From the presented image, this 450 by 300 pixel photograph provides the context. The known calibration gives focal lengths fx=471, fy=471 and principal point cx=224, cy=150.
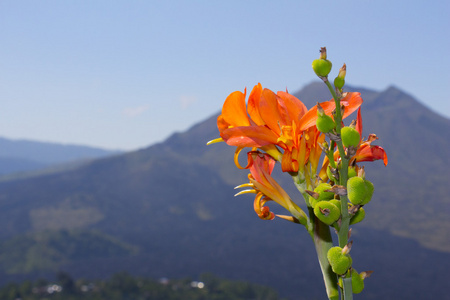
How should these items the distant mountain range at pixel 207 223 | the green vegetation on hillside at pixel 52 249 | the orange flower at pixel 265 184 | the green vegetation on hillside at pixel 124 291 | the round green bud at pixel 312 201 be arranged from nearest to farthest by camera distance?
the round green bud at pixel 312 201 → the orange flower at pixel 265 184 → the green vegetation on hillside at pixel 124 291 → the green vegetation on hillside at pixel 52 249 → the distant mountain range at pixel 207 223

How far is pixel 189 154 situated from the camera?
10812 cm

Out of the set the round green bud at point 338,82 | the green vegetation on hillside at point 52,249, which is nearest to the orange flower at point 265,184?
the round green bud at point 338,82

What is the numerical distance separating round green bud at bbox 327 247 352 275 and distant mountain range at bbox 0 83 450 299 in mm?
42873

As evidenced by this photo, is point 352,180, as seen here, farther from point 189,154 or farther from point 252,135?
point 189,154

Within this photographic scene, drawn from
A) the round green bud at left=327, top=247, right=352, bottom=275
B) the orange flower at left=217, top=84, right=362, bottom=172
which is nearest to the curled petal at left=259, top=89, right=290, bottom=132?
the orange flower at left=217, top=84, right=362, bottom=172

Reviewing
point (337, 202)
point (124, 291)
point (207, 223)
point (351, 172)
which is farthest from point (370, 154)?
point (207, 223)

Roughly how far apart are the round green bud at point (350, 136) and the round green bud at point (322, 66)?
0.45 feet

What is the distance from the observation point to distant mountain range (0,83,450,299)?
163ft

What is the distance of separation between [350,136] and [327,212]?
185 mm

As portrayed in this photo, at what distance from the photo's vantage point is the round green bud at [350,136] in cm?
105

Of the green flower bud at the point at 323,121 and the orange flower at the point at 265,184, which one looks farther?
the orange flower at the point at 265,184

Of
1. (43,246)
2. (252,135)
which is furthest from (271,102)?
(43,246)

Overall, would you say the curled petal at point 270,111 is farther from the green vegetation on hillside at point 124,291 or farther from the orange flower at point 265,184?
the green vegetation on hillside at point 124,291

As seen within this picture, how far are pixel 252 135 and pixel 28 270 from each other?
50355 mm
